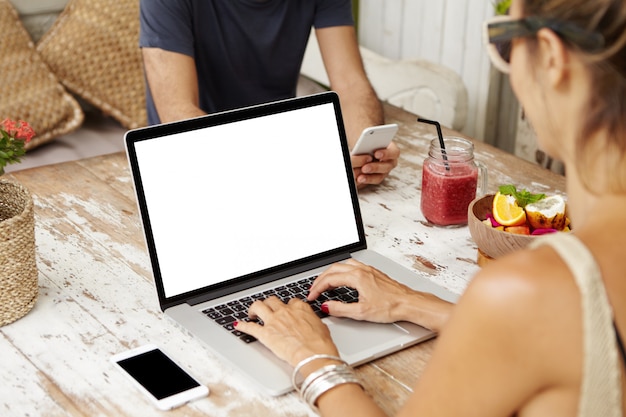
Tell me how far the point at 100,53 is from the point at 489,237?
70.0 inches

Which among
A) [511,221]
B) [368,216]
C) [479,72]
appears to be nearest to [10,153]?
[368,216]

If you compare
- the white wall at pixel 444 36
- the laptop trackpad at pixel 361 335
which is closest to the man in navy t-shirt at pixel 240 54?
the laptop trackpad at pixel 361 335

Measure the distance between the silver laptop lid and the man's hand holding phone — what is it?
23 cm

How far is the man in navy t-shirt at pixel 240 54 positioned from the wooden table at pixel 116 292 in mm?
221

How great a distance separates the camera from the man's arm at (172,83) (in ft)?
6.35

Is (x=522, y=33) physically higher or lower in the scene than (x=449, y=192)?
higher

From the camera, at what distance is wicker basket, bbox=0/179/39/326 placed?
1.17 meters

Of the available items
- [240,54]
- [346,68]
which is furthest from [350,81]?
[240,54]

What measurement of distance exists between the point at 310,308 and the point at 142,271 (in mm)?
343

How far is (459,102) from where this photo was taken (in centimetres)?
292

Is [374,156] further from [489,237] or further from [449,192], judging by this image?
[489,237]

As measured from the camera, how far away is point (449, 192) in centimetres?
154

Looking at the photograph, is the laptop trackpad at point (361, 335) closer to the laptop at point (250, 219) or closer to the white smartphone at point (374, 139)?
the laptop at point (250, 219)

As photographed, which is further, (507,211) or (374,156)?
(374,156)
